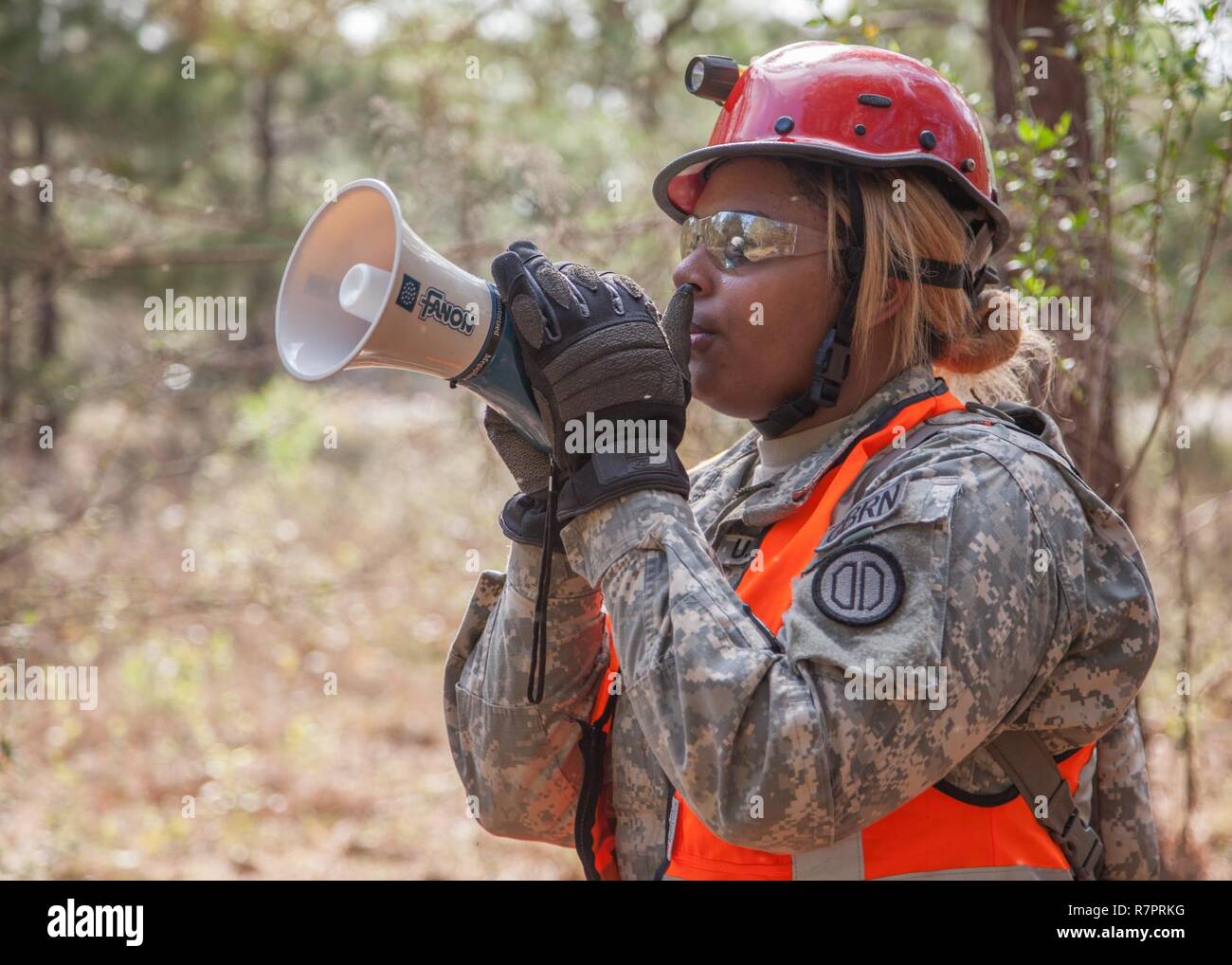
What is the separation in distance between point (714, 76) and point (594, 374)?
2.96 ft

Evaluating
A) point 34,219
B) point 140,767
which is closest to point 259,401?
point 34,219

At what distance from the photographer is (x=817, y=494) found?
2100 mm

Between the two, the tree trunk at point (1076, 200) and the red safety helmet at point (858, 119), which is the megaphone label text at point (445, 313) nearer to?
the red safety helmet at point (858, 119)

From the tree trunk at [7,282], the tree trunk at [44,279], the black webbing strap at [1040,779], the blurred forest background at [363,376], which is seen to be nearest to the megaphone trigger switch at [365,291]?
the black webbing strap at [1040,779]

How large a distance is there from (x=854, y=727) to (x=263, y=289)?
11606 mm

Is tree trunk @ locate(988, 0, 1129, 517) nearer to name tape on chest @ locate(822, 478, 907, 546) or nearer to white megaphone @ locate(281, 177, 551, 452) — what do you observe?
name tape on chest @ locate(822, 478, 907, 546)

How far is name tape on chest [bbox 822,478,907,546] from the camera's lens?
5.87ft

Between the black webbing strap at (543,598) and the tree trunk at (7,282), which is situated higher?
the tree trunk at (7,282)

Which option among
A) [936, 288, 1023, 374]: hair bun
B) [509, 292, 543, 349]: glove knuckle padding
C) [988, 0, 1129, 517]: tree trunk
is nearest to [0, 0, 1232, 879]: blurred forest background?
[988, 0, 1129, 517]: tree trunk

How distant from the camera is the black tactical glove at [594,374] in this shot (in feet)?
6.17

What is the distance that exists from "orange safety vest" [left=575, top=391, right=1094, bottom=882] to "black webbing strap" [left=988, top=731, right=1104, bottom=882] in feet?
0.07

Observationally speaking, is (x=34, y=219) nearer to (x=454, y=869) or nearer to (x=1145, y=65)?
(x=454, y=869)

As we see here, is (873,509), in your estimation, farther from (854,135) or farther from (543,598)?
(854,135)

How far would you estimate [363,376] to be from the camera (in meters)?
7.88
